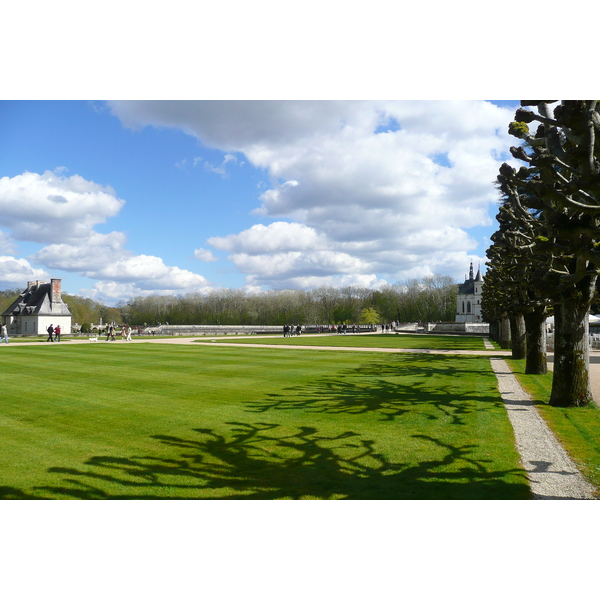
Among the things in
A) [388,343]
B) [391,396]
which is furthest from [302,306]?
→ [391,396]

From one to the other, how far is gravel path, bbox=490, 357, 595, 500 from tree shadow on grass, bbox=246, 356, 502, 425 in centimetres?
83

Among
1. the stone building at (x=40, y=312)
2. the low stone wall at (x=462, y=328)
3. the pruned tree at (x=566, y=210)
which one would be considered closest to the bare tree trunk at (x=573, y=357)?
the pruned tree at (x=566, y=210)

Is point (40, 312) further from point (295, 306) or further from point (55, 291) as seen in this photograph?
point (295, 306)

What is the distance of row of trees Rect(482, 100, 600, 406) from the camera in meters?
4.57

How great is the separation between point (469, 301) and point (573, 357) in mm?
96329

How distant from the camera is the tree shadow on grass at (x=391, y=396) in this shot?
10.0 metres

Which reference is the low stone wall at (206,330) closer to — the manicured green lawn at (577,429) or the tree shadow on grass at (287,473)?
the manicured green lawn at (577,429)

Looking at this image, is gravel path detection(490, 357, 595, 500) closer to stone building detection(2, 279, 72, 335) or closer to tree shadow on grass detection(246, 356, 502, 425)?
tree shadow on grass detection(246, 356, 502, 425)

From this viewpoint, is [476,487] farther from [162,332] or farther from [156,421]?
[162,332]

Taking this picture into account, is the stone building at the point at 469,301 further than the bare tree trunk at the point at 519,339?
Yes

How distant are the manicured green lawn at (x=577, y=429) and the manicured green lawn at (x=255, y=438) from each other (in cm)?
85

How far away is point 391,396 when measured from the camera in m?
11.8

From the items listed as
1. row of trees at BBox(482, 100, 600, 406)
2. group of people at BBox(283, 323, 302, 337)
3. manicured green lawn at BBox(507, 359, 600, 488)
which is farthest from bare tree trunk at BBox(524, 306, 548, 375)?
group of people at BBox(283, 323, 302, 337)

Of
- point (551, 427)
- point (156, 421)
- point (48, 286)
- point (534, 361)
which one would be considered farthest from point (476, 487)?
point (48, 286)
